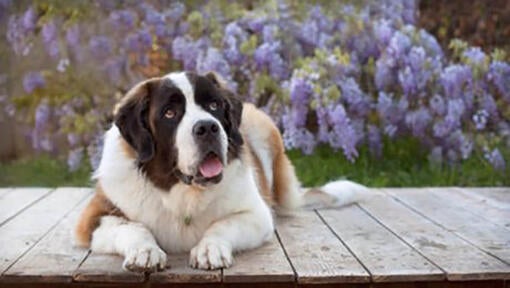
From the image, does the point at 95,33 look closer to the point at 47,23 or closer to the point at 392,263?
the point at 47,23

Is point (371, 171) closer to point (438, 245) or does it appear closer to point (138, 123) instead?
point (438, 245)

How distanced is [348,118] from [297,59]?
17.5 inches

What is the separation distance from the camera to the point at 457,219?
8.84 feet

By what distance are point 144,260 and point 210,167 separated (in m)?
0.32

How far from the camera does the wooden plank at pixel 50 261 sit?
1.87 m

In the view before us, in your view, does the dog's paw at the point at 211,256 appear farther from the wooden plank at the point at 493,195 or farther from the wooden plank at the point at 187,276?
the wooden plank at the point at 493,195

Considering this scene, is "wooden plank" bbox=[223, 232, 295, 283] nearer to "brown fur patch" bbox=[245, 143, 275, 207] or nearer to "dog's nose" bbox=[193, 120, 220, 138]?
"dog's nose" bbox=[193, 120, 220, 138]

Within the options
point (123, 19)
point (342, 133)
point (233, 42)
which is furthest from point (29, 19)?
point (342, 133)

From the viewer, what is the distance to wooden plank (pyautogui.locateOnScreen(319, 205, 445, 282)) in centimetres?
188

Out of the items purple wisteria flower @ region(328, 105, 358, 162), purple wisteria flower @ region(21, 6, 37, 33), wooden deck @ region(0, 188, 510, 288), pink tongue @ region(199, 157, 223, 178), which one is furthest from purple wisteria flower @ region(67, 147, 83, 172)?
pink tongue @ region(199, 157, 223, 178)

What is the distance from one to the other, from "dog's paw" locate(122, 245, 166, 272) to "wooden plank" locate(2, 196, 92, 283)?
0.53 feet

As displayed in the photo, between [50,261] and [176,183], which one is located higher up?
[176,183]

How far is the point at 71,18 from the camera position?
3.91 meters

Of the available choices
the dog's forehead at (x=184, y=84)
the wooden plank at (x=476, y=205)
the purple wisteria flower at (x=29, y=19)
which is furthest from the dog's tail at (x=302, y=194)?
the purple wisteria flower at (x=29, y=19)
